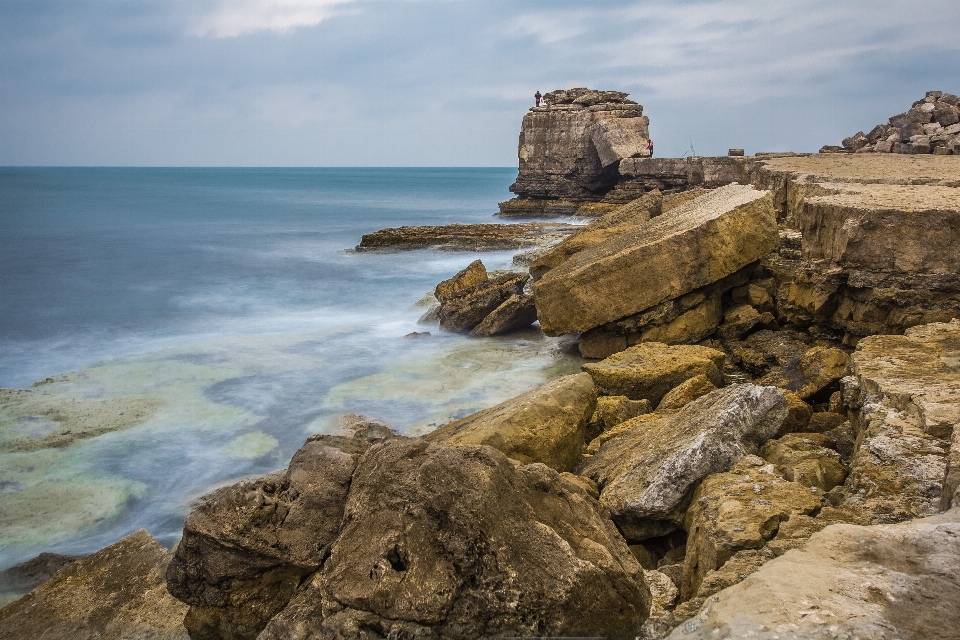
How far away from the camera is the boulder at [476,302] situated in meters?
12.1

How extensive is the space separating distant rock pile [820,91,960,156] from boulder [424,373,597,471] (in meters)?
18.2

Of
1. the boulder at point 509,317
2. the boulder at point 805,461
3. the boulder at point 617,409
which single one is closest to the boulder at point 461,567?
the boulder at point 805,461

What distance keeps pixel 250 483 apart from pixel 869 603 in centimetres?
262

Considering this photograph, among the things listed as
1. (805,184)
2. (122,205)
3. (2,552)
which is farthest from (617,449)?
(122,205)

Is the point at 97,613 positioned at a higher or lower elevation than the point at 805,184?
lower

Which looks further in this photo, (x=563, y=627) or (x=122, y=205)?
(x=122, y=205)

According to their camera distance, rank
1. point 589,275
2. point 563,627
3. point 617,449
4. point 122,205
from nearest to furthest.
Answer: point 563,627 < point 617,449 < point 589,275 < point 122,205

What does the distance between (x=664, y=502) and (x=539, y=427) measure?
120cm

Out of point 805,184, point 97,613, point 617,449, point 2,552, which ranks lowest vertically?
point 2,552

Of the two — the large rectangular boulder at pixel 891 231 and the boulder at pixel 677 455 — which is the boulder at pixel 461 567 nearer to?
the boulder at pixel 677 455

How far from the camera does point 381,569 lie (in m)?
2.82

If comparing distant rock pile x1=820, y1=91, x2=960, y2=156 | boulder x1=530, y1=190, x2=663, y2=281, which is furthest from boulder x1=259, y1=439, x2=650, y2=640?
distant rock pile x1=820, y1=91, x2=960, y2=156

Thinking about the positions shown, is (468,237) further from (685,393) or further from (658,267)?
(685,393)

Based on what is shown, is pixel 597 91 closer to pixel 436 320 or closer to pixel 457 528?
pixel 436 320
